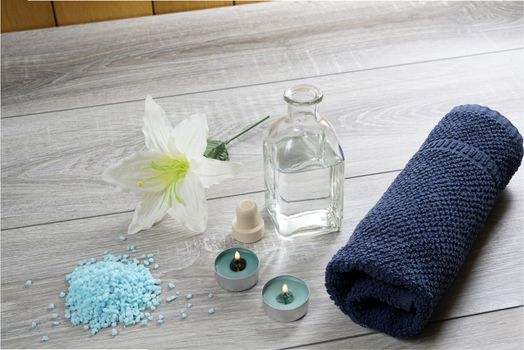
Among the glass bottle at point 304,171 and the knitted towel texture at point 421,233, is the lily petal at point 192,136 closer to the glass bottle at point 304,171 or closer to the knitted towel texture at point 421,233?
the glass bottle at point 304,171

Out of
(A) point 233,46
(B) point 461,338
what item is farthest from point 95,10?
(B) point 461,338

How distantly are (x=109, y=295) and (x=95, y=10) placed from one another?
91cm

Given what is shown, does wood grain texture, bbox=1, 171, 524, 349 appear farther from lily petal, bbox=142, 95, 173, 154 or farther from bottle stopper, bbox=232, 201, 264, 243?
lily petal, bbox=142, 95, 173, 154

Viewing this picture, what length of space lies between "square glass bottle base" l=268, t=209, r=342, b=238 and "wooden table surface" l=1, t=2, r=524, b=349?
0.02 meters

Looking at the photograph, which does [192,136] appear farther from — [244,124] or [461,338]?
[461,338]

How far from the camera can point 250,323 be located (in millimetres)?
947

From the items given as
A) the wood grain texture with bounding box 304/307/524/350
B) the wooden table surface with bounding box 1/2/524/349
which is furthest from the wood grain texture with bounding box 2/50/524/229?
the wood grain texture with bounding box 304/307/524/350

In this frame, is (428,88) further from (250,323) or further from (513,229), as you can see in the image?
(250,323)

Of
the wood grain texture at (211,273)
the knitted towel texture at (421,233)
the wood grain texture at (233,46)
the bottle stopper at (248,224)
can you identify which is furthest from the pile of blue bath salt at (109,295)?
the wood grain texture at (233,46)

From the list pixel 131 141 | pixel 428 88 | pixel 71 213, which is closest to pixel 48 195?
pixel 71 213

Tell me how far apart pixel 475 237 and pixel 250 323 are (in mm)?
320

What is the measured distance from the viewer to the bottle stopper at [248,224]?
3.40ft

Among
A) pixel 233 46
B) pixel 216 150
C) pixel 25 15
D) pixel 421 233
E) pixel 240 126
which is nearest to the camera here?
pixel 421 233

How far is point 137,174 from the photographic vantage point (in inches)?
39.6
